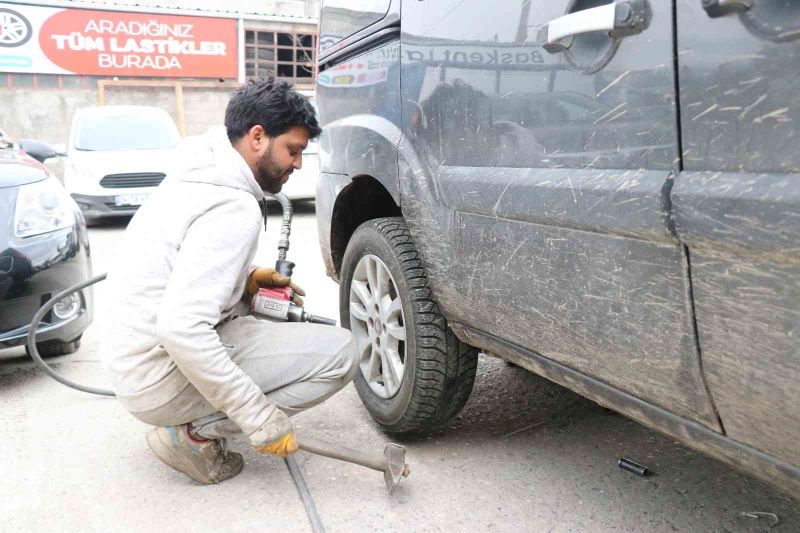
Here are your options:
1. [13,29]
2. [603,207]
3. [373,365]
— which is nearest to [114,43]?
[13,29]

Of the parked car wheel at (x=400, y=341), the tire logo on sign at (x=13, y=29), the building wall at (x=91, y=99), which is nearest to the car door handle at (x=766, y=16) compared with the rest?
the parked car wheel at (x=400, y=341)

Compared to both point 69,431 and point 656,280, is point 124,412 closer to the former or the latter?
point 69,431

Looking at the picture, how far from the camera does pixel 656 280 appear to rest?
1.32 m

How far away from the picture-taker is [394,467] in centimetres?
212

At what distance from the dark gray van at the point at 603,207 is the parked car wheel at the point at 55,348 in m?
1.83

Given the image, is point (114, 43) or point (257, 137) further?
point (114, 43)

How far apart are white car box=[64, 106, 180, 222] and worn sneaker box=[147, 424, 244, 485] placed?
6.62m

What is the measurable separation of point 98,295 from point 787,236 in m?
4.37

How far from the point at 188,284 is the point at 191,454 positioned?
0.60 m

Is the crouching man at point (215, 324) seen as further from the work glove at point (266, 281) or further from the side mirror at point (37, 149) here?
the side mirror at point (37, 149)

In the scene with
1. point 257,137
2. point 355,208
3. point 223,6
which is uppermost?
point 223,6

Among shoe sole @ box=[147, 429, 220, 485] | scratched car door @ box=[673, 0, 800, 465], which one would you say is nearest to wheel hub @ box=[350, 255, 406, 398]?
shoe sole @ box=[147, 429, 220, 485]

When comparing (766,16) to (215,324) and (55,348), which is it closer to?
(215,324)

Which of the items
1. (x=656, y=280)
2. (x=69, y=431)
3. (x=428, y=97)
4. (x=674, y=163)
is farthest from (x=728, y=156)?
(x=69, y=431)
